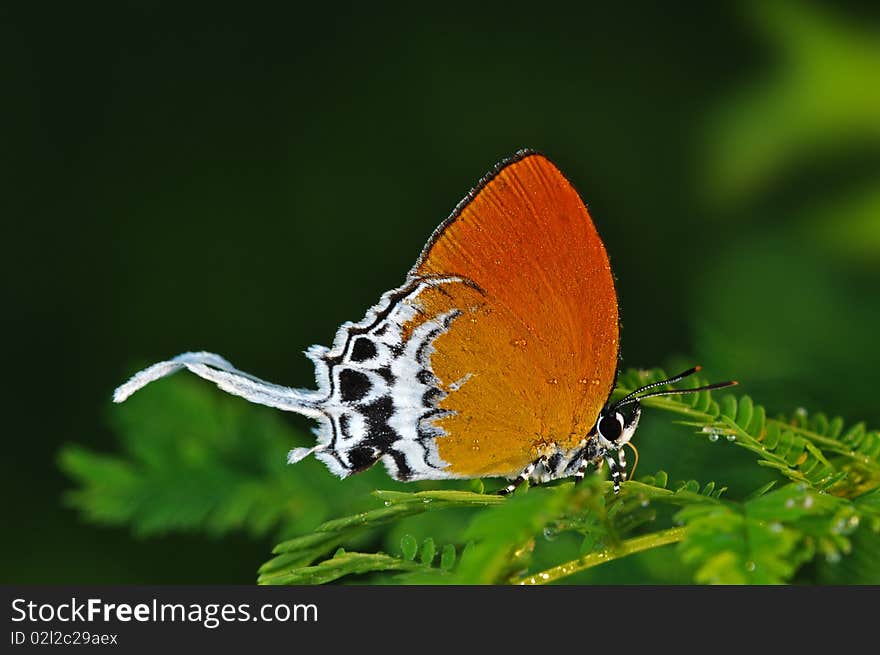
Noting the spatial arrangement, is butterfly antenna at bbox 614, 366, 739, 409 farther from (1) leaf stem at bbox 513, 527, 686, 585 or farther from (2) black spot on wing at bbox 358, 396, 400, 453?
(2) black spot on wing at bbox 358, 396, 400, 453

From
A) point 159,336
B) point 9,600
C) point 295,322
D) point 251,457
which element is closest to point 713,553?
point 9,600

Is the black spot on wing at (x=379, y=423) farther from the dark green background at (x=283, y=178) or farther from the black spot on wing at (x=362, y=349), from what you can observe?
the dark green background at (x=283, y=178)

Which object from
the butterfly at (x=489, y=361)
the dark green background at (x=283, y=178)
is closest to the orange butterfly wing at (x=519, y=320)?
the butterfly at (x=489, y=361)

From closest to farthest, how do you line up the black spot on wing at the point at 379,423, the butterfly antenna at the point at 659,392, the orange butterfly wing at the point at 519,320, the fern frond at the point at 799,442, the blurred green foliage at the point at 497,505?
the blurred green foliage at the point at 497,505 → the fern frond at the point at 799,442 → the butterfly antenna at the point at 659,392 → the orange butterfly wing at the point at 519,320 → the black spot on wing at the point at 379,423

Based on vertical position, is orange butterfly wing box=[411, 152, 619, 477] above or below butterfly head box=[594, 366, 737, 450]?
above

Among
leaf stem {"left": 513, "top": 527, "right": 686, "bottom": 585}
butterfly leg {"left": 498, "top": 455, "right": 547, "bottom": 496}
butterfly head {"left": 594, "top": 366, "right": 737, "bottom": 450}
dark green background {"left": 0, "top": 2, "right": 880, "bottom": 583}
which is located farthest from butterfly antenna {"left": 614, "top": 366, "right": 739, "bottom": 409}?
dark green background {"left": 0, "top": 2, "right": 880, "bottom": 583}

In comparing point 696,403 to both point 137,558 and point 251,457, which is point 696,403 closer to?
point 251,457

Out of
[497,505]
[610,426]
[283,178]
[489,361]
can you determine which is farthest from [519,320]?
[283,178]
